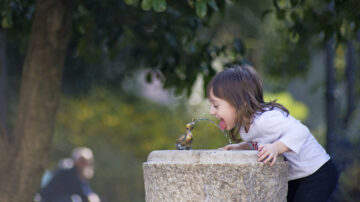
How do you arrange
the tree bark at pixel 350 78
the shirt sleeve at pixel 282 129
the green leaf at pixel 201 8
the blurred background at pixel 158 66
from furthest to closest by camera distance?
the tree bark at pixel 350 78
the blurred background at pixel 158 66
the green leaf at pixel 201 8
the shirt sleeve at pixel 282 129

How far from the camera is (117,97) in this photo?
951 centimetres

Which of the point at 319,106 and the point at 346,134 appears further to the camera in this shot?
the point at 319,106

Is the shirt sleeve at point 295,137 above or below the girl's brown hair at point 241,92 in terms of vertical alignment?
below

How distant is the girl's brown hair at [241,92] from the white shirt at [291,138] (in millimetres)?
39

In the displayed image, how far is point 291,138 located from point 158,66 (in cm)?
284

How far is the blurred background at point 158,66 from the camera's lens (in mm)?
4316

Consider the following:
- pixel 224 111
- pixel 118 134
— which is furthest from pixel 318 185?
pixel 118 134

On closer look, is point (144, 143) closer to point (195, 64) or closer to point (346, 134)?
point (346, 134)

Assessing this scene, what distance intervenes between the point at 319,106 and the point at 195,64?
19.3 metres

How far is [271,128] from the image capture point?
8.55ft

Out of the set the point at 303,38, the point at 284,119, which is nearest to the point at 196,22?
the point at 303,38

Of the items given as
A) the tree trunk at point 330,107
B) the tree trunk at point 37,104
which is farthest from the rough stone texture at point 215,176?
the tree trunk at point 330,107

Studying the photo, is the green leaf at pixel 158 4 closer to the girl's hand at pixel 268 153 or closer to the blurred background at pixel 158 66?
the blurred background at pixel 158 66

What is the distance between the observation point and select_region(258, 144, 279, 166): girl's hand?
2.45 meters
